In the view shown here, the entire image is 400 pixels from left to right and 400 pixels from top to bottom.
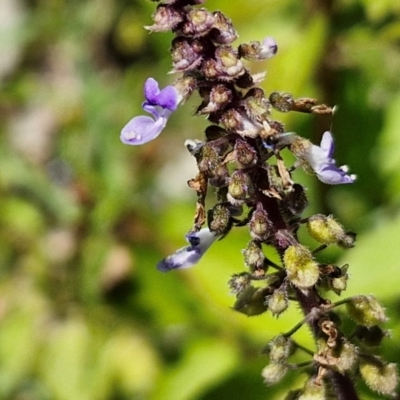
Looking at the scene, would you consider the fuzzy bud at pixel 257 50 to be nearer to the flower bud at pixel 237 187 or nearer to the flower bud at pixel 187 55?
the flower bud at pixel 187 55

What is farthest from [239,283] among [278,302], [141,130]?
[141,130]

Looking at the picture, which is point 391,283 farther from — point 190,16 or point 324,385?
point 190,16

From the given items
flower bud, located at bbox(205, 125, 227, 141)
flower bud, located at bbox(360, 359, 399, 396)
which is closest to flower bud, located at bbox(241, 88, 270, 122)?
flower bud, located at bbox(205, 125, 227, 141)

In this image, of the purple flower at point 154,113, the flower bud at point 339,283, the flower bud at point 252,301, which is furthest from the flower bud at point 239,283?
the purple flower at point 154,113

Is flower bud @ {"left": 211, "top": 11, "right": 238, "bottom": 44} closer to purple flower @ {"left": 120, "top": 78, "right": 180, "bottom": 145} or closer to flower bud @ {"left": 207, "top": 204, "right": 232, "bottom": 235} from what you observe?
purple flower @ {"left": 120, "top": 78, "right": 180, "bottom": 145}

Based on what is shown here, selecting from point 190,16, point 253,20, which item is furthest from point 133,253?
point 190,16
